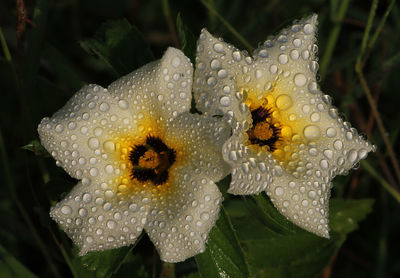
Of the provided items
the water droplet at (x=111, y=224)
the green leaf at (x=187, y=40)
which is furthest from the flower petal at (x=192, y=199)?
the green leaf at (x=187, y=40)

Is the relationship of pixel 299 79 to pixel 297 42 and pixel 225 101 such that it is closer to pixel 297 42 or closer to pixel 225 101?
pixel 297 42

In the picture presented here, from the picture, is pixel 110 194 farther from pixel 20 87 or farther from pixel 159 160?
pixel 20 87

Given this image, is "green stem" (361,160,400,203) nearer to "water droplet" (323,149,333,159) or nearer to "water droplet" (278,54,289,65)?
"water droplet" (323,149,333,159)

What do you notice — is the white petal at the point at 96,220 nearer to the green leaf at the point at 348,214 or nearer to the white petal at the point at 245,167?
the white petal at the point at 245,167

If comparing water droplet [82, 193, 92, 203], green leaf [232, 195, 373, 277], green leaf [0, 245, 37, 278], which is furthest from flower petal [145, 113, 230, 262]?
green leaf [0, 245, 37, 278]

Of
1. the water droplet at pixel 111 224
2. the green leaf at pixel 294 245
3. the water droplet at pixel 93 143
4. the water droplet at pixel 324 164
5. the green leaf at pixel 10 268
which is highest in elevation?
the water droplet at pixel 93 143

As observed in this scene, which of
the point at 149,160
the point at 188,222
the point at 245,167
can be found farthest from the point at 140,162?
the point at 245,167
